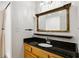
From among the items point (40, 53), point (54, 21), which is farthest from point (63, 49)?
point (54, 21)

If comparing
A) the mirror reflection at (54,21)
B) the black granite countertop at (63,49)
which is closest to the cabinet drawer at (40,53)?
the black granite countertop at (63,49)

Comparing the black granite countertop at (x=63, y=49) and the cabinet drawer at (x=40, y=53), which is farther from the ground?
the black granite countertop at (x=63, y=49)

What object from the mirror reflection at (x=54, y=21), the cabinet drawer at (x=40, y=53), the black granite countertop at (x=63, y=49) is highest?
the mirror reflection at (x=54, y=21)

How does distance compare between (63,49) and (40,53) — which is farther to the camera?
(40,53)

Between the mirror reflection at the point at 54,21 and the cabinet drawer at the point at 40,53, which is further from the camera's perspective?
the mirror reflection at the point at 54,21

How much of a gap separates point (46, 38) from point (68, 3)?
3.91ft

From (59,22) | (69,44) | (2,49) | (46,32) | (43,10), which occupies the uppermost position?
(43,10)

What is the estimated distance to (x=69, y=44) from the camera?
7.54 feet

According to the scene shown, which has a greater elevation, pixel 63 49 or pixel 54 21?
pixel 54 21

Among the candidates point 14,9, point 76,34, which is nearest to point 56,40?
point 76,34

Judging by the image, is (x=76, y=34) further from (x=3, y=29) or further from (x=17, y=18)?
(x=3, y=29)

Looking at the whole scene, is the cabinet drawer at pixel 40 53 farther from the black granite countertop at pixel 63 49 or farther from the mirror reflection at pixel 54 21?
the mirror reflection at pixel 54 21

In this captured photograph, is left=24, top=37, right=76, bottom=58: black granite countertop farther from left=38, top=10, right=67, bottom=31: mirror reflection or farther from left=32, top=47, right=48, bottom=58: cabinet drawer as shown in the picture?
left=38, top=10, right=67, bottom=31: mirror reflection

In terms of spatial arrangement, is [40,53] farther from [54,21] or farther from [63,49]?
[54,21]
